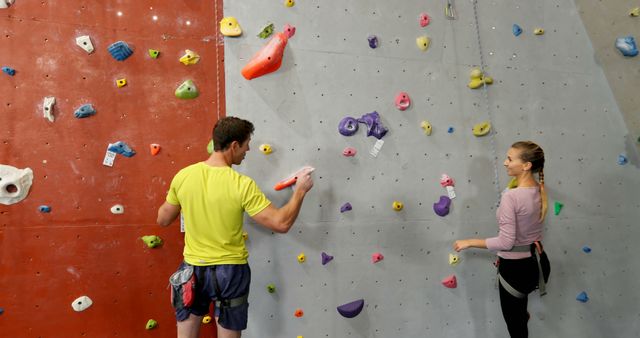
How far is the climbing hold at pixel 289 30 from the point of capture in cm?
212

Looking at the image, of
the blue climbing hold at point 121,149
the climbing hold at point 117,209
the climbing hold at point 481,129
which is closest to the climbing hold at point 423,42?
the climbing hold at point 481,129

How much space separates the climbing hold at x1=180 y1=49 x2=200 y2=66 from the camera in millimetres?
1969

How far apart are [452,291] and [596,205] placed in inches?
43.2

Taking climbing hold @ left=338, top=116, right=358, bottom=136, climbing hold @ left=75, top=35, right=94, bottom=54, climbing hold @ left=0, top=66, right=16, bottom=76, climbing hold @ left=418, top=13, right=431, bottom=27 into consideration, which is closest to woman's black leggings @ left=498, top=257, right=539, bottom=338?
climbing hold @ left=338, top=116, right=358, bottom=136

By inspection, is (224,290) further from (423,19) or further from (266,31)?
(423,19)

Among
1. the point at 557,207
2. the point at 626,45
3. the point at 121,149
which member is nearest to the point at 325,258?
the point at 121,149

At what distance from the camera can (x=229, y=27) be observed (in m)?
2.03

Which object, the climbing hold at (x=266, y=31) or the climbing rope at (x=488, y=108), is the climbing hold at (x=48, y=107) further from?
the climbing rope at (x=488, y=108)

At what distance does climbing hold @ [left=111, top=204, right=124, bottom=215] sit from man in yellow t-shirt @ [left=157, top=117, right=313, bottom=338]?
14.8 inches

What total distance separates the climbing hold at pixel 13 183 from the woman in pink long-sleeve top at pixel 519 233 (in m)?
1.97

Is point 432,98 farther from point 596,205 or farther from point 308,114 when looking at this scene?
point 596,205

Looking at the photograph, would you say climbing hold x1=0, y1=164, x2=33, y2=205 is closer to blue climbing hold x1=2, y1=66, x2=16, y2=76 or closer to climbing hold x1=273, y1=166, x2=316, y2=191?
blue climbing hold x1=2, y1=66, x2=16, y2=76

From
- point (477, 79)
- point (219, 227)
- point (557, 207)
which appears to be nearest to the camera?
point (219, 227)

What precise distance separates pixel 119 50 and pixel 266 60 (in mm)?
652
